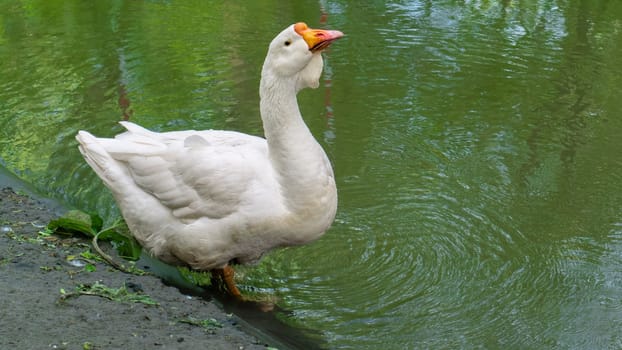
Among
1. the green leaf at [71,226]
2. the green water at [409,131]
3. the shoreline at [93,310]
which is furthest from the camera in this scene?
the green leaf at [71,226]

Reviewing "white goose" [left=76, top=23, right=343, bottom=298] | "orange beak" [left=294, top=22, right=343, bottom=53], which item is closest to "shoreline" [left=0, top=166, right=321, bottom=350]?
"white goose" [left=76, top=23, right=343, bottom=298]

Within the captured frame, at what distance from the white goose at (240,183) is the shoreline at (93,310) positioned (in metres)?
0.35

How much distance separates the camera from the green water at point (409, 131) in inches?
206

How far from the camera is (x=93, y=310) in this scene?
4105mm

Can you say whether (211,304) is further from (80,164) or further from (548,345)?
(80,164)

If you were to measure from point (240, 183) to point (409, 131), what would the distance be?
3158mm

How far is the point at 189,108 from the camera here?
8.32 metres

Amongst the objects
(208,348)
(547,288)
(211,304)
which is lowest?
(547,288)

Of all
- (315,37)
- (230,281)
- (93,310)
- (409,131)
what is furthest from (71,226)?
(409,131)

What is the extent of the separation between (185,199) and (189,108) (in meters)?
3.34

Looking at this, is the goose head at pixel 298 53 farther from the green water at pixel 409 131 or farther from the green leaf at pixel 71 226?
the green leaf at pixel 71 226

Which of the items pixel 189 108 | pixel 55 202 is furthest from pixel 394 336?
pixel 189 108

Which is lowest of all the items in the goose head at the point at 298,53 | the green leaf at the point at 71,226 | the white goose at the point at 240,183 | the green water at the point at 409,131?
the green water at the point at 409,131

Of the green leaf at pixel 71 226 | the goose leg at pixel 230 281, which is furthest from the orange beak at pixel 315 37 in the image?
the green leaf at pixel 71 226
